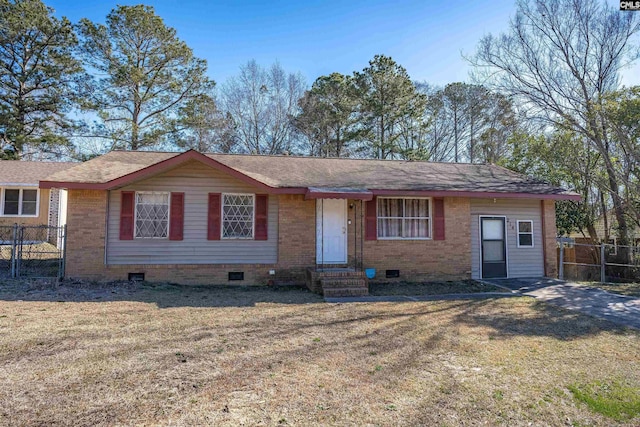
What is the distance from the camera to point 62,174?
934 cm

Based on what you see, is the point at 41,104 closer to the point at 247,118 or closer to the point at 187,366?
the point at 247,118

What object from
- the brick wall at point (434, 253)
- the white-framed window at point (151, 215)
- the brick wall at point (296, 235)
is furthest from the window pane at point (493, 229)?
the white-framed window at point (151, 215)

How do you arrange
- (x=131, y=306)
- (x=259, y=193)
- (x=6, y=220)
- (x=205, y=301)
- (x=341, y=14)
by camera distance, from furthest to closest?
1. (x=6, y=220)
2. (x=341, y=14)
3. (x=259, y=193)
4. (x=205, y=301)
5. (x=131, y=306)

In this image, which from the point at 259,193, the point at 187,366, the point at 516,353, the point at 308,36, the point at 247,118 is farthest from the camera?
the point at 247,118

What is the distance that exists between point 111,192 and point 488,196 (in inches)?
396

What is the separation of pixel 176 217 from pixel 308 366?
6.68 metres

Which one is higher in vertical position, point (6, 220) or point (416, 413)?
point (6, 220)

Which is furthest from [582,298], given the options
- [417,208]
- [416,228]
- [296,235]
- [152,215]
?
[152,215]

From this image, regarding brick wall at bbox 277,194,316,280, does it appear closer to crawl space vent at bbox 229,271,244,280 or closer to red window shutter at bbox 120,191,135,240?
crawl space vent at bbox 229,271,244,280

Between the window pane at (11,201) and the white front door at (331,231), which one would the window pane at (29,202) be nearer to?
the window pane at (11,201)

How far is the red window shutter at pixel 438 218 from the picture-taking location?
35.3 ft

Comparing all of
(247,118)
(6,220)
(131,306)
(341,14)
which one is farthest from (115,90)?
(131,306)

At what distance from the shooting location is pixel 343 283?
8.97 metres

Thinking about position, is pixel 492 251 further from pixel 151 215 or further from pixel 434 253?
pixel 151 215
